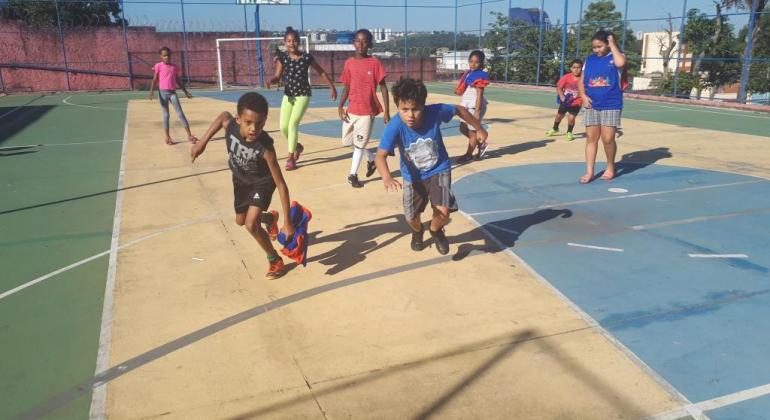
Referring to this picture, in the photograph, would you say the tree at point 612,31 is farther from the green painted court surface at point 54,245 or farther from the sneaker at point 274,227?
the green painted court surface at point 54,245

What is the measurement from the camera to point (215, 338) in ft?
12.7

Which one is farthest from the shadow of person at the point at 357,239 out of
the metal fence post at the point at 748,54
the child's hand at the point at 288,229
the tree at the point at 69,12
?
the tree at the point at 69,12

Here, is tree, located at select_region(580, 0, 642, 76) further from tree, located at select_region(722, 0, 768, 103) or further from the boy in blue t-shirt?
the boy in blue t-shirt

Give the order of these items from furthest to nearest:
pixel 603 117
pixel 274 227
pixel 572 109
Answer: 1. pixel 572 109
2. pixel 603 117
3. pixel 274 227

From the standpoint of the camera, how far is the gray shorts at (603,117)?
25.2 ft

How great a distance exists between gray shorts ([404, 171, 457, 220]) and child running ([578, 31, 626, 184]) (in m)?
3.60

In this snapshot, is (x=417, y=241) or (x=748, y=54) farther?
(x=748, y=54)

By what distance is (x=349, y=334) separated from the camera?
3.89m

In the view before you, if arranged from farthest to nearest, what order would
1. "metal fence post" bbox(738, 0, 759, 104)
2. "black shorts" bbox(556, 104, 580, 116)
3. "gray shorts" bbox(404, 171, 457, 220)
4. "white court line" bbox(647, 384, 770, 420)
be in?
1. "metal fence post" bbox(738, 0, 759, 104)
2. "black shorts" bbox(556, 104, 580, 116)
3. "gray shorts" bbox(404, 171, 457, 220)
4. "white court line" bbox(647, 384, 770, 420)

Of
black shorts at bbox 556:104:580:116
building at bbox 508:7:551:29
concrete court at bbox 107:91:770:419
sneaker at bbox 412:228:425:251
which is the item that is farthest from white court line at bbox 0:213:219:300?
building at bbox 508:7:551:29

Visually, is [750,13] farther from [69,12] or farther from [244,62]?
[69,12]

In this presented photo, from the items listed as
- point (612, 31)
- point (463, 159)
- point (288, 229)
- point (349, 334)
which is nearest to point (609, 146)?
point (463, 159)

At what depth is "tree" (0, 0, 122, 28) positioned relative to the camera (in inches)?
1177

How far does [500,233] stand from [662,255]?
1.47 meters
